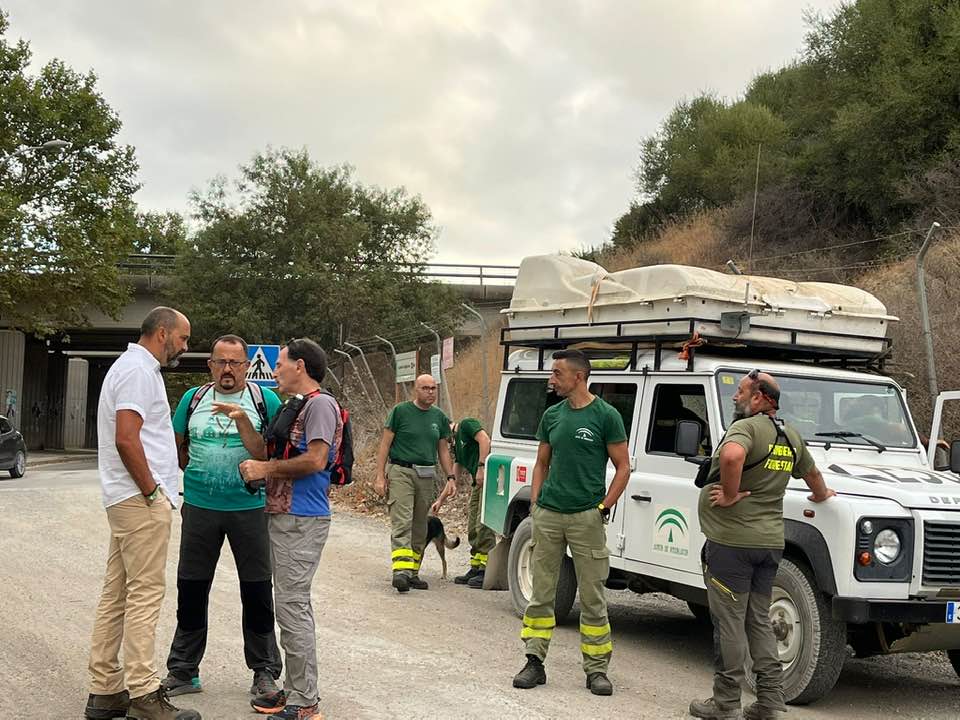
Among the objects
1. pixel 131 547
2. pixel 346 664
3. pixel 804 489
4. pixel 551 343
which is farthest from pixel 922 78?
pixel 131 547

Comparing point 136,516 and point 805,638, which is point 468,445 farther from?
point 136,516

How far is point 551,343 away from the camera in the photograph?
9.38m

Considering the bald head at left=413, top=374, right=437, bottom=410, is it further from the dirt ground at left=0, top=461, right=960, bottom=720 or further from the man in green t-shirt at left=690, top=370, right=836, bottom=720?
the man in green t-shirt at left=690, top=370, right=836, bottom=720

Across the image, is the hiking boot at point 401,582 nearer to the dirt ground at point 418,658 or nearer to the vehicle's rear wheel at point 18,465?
the dirt ground at point 418,658

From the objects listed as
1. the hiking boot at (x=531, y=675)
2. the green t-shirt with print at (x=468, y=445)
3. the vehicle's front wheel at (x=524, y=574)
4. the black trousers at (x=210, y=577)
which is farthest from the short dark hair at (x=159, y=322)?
the green t-shirt with print at (x=468, y=445)

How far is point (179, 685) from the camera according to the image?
6.01 meters

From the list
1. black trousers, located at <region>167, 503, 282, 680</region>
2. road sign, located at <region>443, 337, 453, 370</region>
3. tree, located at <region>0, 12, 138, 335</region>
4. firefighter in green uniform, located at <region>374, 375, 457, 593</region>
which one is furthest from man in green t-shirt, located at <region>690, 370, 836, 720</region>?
tree, located at <region>0, 12, 138, 335</region>

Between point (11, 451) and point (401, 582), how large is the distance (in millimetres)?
17750

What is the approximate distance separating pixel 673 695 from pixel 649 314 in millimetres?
2861

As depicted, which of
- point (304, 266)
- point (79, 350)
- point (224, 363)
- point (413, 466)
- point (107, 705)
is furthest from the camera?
point (79, 350)

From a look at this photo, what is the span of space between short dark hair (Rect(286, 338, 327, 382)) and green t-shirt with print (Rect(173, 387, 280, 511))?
42 centimetres

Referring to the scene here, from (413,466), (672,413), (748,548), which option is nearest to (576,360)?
(672,413)

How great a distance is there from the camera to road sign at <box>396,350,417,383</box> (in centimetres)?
1839

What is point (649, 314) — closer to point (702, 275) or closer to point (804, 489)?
point (702, 275)
